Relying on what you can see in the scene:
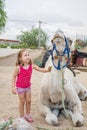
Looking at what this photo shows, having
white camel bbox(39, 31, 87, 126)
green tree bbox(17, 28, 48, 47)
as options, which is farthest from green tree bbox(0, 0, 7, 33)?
green tree bbox(17, 28, 48, 47)

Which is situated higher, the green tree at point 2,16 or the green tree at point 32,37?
the green tree at point 2,16

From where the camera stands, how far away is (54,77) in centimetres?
446

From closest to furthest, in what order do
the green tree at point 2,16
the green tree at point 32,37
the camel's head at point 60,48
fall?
the camel's head at point 60,48 < the green tree at point 2,16 < the green tree at point 32,37

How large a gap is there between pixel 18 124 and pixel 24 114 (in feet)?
3.84

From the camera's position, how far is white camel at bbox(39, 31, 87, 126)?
4234 mm

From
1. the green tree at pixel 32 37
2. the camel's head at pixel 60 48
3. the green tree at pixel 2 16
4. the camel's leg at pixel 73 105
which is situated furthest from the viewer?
the green tree at pixel 32 37


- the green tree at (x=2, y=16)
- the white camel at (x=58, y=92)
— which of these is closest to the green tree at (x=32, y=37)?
the green tree at (x=2, y=16)

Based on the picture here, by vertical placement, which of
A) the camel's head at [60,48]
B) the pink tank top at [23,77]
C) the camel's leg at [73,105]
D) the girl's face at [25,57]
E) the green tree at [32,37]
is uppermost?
the camel's head at [60,48]

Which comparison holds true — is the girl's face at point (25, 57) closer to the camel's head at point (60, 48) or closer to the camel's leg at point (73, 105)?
the camel's head at point (60, 48)

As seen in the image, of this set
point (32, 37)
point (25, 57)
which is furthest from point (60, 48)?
point (32, 37)

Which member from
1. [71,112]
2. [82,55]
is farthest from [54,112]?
[82,55]

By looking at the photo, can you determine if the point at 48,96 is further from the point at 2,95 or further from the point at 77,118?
the point at 2,95

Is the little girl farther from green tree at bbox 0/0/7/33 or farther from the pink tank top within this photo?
green tree at bbox 0/0/7/33

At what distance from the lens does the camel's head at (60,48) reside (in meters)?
4.16
